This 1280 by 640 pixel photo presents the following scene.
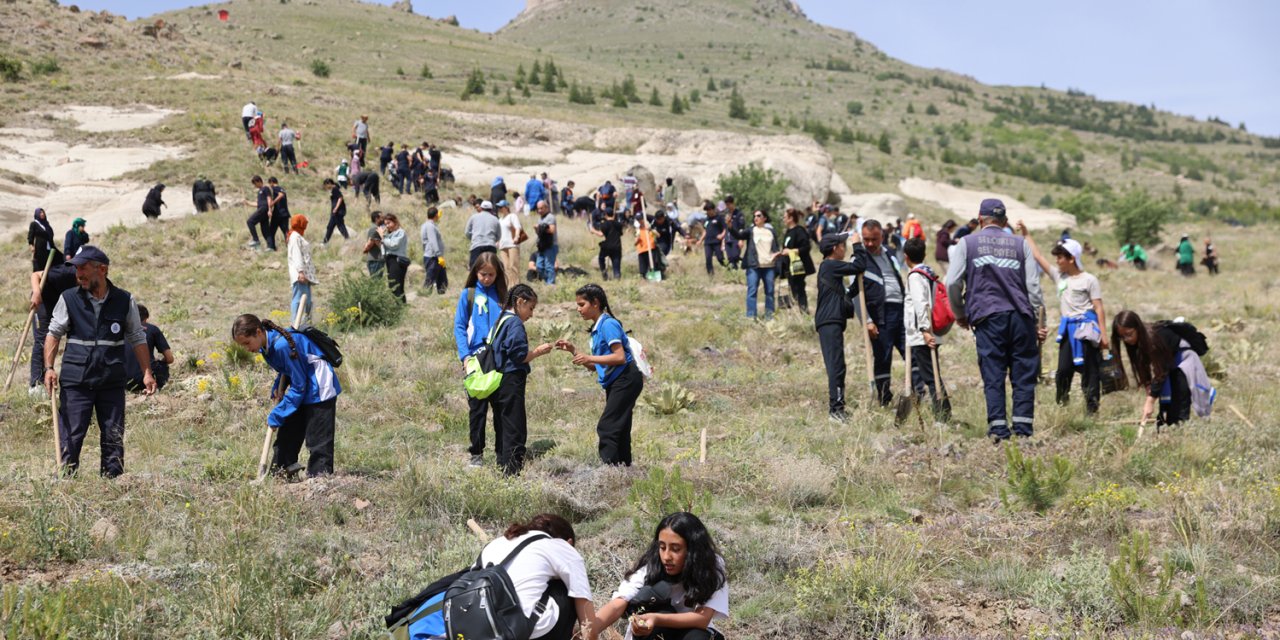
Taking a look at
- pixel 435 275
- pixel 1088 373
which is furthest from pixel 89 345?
pixel 435 275

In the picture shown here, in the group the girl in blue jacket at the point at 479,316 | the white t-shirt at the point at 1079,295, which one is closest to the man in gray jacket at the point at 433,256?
the girl in blue jacket at the point at 479,316

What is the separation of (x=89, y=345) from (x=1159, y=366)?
26.1 ft

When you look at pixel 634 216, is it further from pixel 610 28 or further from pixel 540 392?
pixel 610 28

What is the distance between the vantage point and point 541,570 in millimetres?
3900

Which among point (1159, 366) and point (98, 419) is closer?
point (98, 419)

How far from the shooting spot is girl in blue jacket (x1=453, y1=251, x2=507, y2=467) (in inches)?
268

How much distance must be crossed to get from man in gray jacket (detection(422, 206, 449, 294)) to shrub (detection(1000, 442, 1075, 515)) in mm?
10059

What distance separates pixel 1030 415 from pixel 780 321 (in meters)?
5.82

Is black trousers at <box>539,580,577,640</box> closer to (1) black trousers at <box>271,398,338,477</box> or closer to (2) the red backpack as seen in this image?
(1) black trousers at <box>271,398,338,477</box>

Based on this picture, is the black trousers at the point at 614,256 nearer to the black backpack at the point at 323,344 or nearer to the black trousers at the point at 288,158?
the black backpack at the point at 323,344

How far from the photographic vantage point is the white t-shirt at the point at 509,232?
14398mm

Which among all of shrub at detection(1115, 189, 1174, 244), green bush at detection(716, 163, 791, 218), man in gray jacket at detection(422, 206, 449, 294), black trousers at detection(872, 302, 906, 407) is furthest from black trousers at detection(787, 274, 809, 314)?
shrub at detection(1115, 189, 1174, 244)

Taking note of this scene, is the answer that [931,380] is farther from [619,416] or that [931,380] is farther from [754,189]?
[754,189]

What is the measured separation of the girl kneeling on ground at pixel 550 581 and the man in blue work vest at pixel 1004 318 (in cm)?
448
